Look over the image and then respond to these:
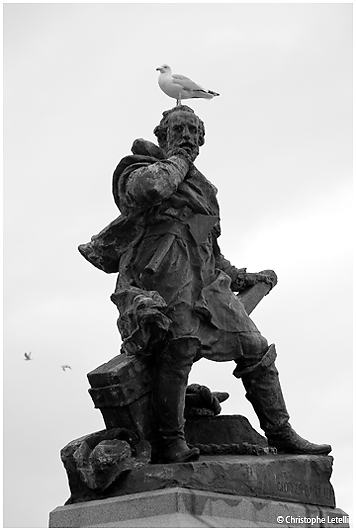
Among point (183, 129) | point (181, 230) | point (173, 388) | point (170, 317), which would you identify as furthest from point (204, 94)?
point (173, 388)

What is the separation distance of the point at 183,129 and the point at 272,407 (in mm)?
2063

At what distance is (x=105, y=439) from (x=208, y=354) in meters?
0.89

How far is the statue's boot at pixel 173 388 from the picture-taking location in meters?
5.41

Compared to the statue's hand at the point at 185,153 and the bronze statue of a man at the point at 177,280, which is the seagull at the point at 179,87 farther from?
the statue's hand at the point at 185,153

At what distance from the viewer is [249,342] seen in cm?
583

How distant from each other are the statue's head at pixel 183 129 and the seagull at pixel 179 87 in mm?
262

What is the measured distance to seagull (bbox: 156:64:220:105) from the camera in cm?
640

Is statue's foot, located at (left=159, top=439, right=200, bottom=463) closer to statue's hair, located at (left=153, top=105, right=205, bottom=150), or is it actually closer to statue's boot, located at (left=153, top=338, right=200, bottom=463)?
statue's boot, located at (left=153, top=338, right=200, bottom=463)

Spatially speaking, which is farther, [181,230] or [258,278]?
[258,278]

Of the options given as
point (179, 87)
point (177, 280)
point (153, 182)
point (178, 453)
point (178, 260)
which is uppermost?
point (179, 87)

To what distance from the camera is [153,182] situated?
549 centimetres

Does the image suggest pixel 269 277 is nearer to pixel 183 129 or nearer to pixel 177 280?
pixel 177 280

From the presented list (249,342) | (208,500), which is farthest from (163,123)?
(208,500)

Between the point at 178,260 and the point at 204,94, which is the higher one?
the point at 204,94
